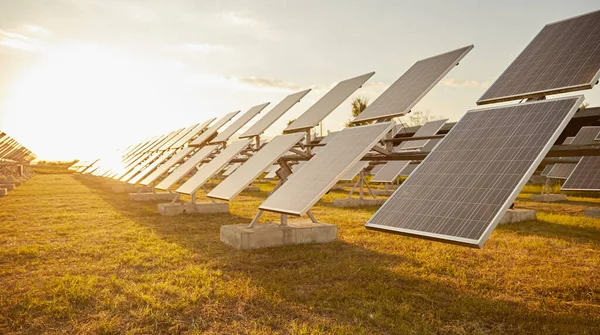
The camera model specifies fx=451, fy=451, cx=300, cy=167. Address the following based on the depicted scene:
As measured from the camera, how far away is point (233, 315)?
5.84 m

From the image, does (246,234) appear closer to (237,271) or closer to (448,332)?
(237,271)

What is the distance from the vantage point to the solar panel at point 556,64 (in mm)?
6828

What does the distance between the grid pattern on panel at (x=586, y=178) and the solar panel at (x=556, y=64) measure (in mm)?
5832

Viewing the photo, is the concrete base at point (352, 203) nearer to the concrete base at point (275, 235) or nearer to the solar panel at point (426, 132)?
the solar panel at point (426, 132)

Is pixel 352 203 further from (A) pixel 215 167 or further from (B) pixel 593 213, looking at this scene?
(B) pixel 593 213

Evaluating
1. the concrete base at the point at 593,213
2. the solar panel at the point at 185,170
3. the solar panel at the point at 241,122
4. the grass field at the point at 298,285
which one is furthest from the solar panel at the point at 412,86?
the concrete base at the point at 593,213

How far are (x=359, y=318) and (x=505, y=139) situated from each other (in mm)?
3193

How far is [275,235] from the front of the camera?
33.4 ft

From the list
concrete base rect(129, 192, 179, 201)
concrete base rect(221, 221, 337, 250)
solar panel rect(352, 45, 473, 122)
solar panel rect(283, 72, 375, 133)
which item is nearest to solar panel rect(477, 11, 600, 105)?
solar panel rect(352, 45, 473, 122)

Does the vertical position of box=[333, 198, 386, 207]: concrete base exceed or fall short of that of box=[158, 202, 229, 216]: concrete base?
it falls short

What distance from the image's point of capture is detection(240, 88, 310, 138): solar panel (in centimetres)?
1338

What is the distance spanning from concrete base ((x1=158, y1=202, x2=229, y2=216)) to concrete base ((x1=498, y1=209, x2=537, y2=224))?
32.3ft

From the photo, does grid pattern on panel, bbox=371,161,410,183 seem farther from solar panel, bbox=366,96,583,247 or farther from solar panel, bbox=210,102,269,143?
solar panel, bbox=366,96,583,247

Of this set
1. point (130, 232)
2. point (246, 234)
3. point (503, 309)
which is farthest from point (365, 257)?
point (130, 232)
